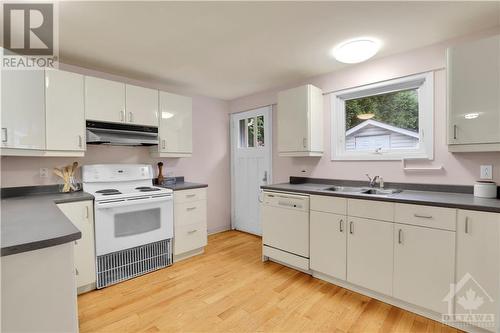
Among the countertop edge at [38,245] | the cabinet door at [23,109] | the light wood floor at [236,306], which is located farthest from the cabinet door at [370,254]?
the cabinet door at [23,109]

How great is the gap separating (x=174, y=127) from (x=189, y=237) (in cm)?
143

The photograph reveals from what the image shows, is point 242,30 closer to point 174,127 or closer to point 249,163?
point 174,127

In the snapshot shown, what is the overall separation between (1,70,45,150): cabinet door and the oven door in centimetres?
81

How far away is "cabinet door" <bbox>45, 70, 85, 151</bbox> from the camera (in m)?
2.30

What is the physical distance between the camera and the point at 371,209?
213 cm

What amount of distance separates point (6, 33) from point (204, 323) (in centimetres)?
278

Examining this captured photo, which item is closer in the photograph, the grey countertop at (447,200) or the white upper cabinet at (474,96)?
the grey countertop at (447,200)

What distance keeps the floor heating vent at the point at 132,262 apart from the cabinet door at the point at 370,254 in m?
2.00

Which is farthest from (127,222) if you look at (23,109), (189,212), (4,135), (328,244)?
(328,244)

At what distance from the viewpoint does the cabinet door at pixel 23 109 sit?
202 cm

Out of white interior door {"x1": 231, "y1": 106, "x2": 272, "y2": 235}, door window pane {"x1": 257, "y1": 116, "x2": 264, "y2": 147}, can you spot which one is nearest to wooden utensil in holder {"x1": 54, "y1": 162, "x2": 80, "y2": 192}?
white interior door {"x1": 231, "y1": 106, "x2": 272, "y2": 235}

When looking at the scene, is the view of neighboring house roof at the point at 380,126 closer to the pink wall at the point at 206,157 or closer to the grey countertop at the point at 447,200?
the grey countertop at the point at 447,200

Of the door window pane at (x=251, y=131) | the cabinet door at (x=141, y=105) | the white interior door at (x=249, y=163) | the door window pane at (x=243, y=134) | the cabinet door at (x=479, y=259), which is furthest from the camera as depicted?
the door window pane at (x=243, y=134)

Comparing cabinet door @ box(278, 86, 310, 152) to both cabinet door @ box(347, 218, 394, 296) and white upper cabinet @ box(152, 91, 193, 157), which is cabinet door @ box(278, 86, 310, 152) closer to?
cabinet door @ box(347, 218, 394, 296)
